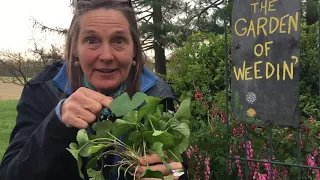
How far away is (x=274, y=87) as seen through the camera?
2.01 m

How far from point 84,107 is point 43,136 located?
0.17m

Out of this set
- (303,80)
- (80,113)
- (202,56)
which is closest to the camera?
(80,113)

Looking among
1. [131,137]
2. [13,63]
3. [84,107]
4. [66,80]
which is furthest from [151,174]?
[13,63]

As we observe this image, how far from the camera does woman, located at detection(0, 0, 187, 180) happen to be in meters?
1.08

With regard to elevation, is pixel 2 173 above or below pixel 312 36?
below

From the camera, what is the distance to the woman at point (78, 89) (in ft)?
3.54

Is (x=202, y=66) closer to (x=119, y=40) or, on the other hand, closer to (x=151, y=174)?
(x=119, y=40)

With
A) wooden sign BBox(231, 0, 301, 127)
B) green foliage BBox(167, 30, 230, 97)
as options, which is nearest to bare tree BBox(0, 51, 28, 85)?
green foliage BBox(167, 30, 230, 97)

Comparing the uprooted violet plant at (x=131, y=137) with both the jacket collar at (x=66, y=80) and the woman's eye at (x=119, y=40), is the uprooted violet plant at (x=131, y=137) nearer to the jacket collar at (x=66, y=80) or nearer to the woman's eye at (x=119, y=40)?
the woman's eye at (x=119, y=40)

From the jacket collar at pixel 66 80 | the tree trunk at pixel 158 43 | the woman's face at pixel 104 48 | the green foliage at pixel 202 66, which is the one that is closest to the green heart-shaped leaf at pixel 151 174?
the woman's face at pixel 104 48

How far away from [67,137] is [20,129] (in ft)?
0.98

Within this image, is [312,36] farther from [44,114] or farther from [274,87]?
[44,114]

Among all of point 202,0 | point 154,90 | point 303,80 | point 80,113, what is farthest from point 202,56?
point 202,0

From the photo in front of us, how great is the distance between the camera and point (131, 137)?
41.8 inches
